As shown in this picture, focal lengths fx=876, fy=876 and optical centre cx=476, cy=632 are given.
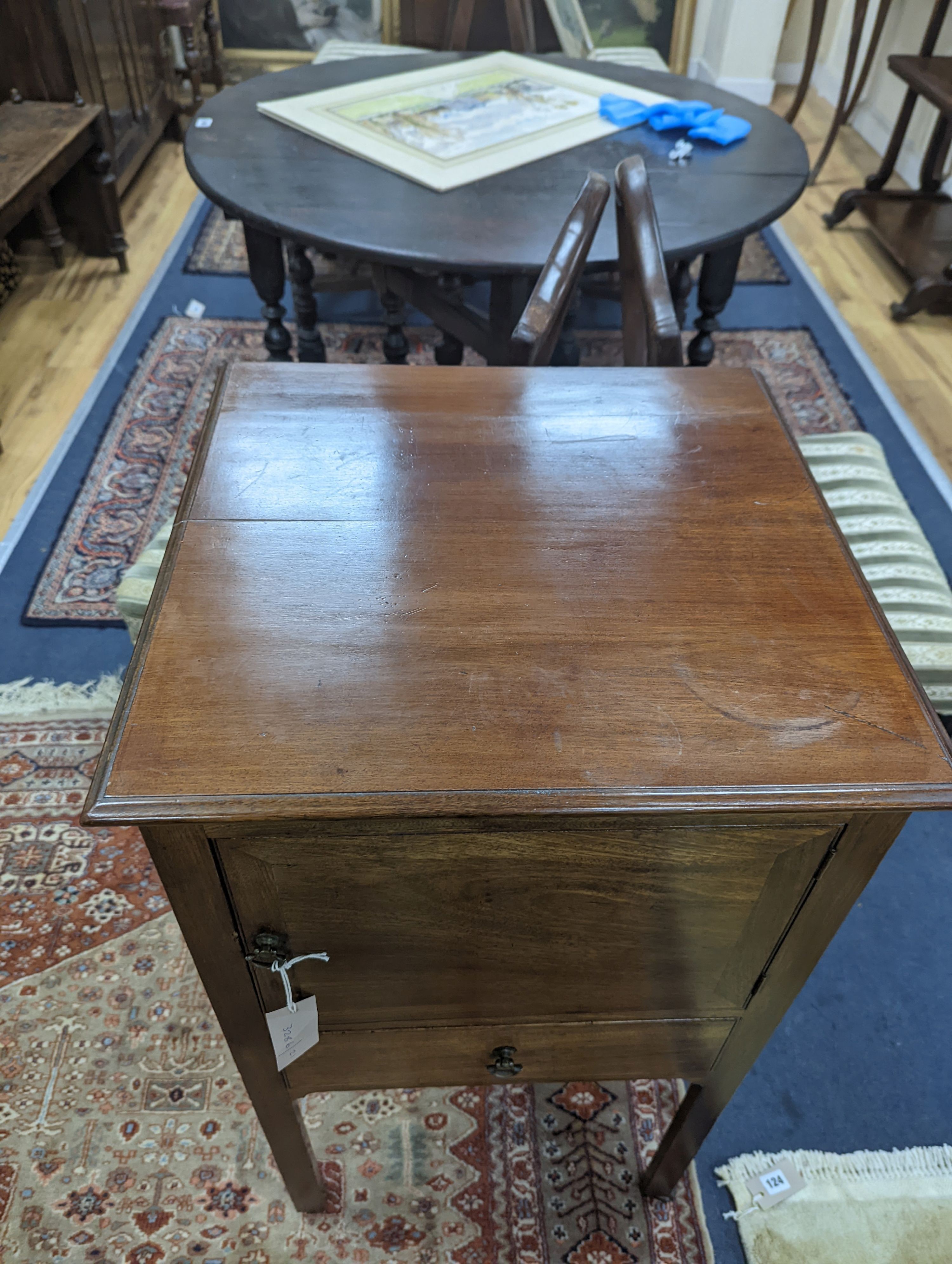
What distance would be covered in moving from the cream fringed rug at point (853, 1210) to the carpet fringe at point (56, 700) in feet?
4.32

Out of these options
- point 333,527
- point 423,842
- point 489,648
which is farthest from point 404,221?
point 423,842

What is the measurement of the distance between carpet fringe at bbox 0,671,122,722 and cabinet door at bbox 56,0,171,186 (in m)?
2.03

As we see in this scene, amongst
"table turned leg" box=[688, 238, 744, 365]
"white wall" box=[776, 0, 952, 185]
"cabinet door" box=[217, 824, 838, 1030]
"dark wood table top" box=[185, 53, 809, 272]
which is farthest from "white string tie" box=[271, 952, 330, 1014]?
"white wall" box=[776, 0, 952, 185]

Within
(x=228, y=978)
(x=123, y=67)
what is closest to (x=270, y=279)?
(x=123, y=67)

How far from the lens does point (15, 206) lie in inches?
85.4


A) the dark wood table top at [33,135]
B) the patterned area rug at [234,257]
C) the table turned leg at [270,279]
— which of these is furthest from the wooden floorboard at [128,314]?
the table turned leg at [270,279]

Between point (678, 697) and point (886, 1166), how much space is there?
3.22 ft

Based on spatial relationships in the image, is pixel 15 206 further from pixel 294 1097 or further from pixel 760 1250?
pixel 760 1250

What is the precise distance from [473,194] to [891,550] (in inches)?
41.6

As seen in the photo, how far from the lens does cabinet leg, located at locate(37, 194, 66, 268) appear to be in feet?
9.25

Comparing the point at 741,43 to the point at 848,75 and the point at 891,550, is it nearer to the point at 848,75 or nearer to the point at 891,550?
the point at 848,75

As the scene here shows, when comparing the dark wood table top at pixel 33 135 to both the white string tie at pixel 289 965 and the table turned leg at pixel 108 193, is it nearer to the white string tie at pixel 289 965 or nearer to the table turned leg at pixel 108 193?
the table turned leg at pixel 108 193

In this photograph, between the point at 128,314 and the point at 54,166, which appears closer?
the point at 54,166

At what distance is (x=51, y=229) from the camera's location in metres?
2.87
